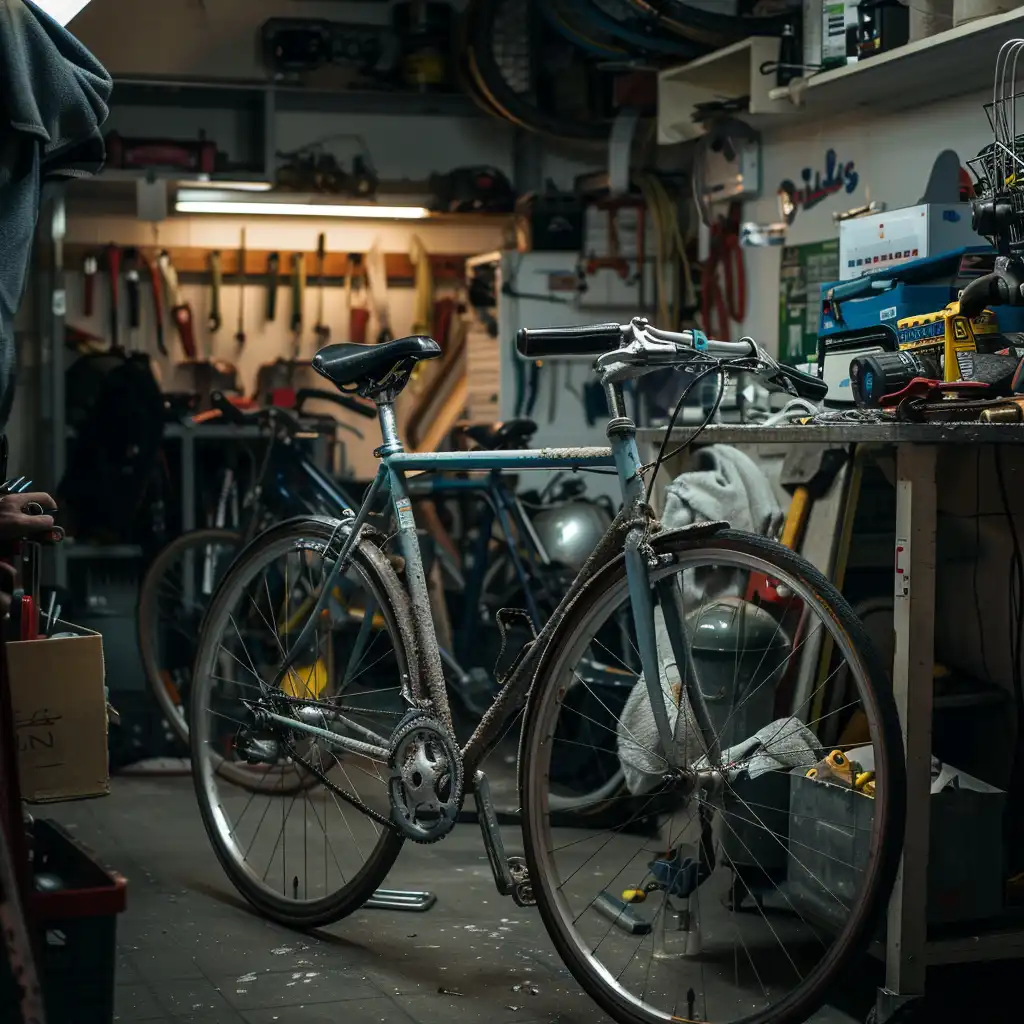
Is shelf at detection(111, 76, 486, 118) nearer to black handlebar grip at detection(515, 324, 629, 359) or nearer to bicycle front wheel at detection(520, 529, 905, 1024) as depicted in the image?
bicycle front wheel at detection(520, 529, 905, 1024)

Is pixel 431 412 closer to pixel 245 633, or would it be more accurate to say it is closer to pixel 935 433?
pixel 245 633

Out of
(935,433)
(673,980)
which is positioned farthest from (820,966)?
(935,433)

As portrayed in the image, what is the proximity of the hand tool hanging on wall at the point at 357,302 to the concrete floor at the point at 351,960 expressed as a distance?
335 cm

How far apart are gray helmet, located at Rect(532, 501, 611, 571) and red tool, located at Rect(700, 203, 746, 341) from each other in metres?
1.04

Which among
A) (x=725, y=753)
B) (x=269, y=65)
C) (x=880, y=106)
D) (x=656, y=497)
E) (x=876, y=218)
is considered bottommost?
(x=725, y=753)

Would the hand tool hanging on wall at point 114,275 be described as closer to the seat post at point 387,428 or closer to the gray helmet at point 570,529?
the gray helmet at point 570,529

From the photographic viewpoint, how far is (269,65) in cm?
595

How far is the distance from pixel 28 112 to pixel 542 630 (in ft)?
3.64

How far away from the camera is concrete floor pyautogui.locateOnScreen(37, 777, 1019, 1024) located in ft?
8.29

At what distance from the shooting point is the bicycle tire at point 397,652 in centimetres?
275

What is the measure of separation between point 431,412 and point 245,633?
6.76 feet

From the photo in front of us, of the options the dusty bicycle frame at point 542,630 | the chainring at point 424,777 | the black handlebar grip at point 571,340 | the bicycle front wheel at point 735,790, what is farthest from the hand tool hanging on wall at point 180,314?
the black handlebar grip at point 571,340

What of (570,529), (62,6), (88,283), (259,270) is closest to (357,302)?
(259,270)

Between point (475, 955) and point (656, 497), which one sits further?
point (656, 497)
